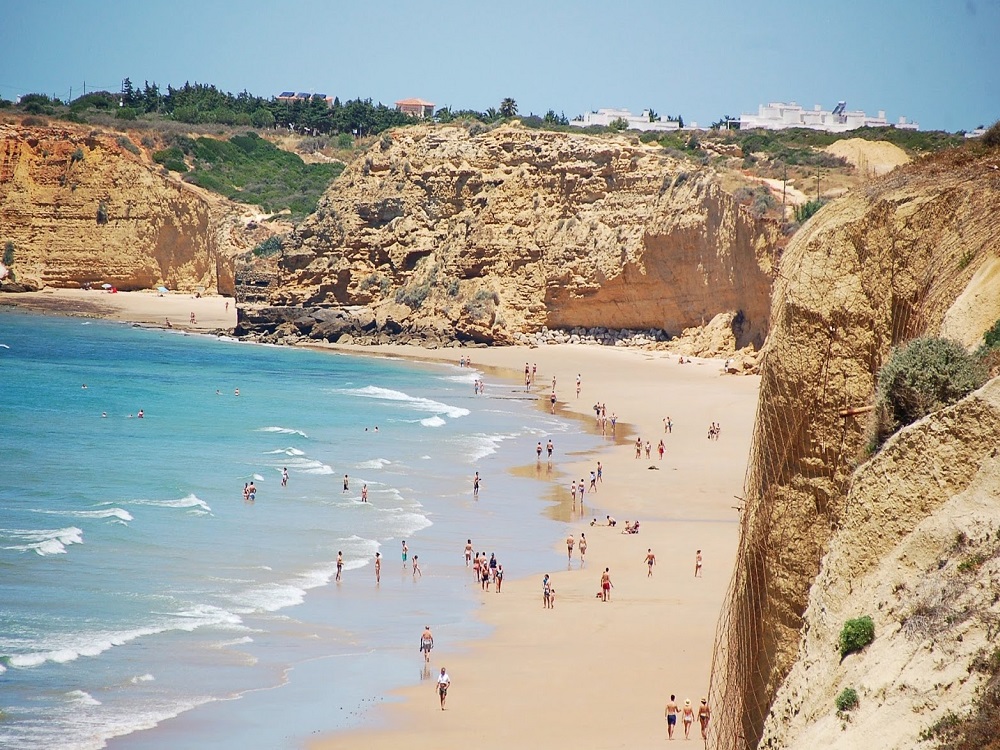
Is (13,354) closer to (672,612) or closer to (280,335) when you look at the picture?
(280,335)

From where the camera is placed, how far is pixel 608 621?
19734mm

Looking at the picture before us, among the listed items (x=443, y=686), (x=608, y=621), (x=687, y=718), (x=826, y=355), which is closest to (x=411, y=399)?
(x=608, y=621)

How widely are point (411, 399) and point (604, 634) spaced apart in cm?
2901

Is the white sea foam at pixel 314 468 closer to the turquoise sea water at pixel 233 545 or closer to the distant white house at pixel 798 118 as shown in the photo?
the turquoise sea water at pixel 233 545

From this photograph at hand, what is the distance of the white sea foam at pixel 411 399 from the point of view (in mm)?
44188

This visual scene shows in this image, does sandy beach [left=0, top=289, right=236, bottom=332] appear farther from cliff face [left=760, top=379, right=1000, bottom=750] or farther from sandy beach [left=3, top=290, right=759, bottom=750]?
cliff face [left=760, top=379, right=1000, bottom=750]

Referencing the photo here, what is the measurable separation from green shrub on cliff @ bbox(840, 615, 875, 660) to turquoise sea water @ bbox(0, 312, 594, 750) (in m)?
10.3

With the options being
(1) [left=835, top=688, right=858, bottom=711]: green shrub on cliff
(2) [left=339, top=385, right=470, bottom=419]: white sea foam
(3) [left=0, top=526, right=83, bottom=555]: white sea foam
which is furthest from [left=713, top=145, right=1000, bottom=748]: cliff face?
(2) [left=339, top=385, right=470, bottom=419]: white sea foam

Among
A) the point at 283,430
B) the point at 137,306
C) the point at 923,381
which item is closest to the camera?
the point at 923,381

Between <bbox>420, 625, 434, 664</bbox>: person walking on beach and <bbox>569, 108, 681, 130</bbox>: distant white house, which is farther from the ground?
<bbox>569, 108, 681, 130</bbox>: distant white house

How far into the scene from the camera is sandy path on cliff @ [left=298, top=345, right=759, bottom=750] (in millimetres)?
15094

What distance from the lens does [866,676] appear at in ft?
17.8

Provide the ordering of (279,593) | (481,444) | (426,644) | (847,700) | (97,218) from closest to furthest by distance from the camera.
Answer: (847,700)
(426,644)
(279,593)
(481,444)
(97,218)

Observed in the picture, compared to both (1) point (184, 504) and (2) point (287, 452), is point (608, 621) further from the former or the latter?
(2) point (287, 452)
